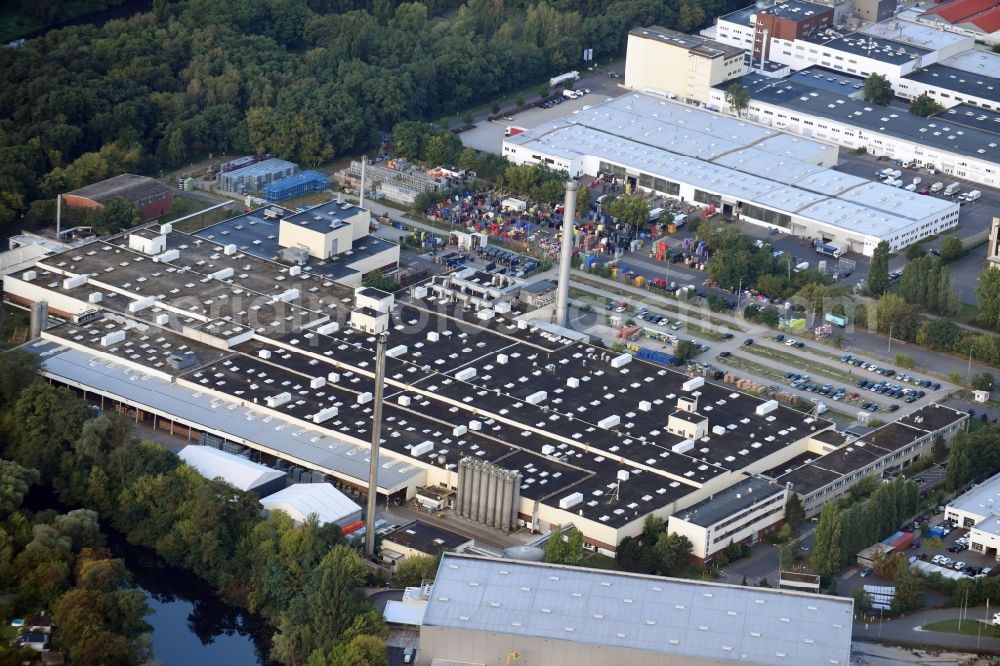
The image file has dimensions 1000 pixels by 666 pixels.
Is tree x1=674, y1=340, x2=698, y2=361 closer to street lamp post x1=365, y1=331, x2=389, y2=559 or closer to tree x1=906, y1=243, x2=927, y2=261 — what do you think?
tree x1=906, y1=243, x2=927, y2=261

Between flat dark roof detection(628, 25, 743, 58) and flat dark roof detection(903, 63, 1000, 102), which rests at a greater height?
flat dark roof detection(628, 25, 743, 58)

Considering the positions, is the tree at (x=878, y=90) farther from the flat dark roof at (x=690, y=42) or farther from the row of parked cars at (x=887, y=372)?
the row of parked cars at (x=887, y=372)

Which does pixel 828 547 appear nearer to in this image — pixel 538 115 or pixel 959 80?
pixel 538 115

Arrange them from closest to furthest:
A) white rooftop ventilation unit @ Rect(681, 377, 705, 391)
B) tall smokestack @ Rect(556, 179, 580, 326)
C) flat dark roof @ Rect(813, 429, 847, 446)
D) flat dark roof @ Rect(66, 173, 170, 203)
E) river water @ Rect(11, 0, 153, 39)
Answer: flat dark roof @ Rect(813, 429, 847, 446), white rooftop ventilation unit @ Rect(681, 377, 705, 391), tall smokestack @ Rect(556, 179, 580, 326), flat dark roof @ Rect(66, 173, 170, 203), river water @ Rect(11, 0, 153, 39)

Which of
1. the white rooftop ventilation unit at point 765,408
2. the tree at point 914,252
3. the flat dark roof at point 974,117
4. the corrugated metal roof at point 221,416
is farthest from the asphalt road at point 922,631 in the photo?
the flat dark roof at point 974,117

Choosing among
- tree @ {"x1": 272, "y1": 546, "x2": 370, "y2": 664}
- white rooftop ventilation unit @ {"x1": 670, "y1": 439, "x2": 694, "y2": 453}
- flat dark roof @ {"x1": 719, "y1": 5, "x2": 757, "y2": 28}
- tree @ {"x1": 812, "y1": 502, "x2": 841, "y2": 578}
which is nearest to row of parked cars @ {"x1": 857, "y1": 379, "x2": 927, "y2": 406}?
white rooftop ventilation unit @ {"x1": 670, "y1": 439, "x2": 694, "y2": 453}

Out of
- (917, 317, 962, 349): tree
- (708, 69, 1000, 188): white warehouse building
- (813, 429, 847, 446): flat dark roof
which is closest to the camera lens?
(813, 429, 847, 446): flat dark roof

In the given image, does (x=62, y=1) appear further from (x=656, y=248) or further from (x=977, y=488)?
(x=977, y=488)
